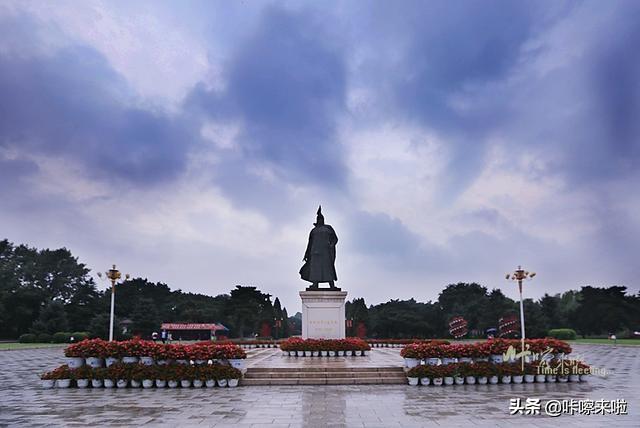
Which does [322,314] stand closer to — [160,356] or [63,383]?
[160,356]

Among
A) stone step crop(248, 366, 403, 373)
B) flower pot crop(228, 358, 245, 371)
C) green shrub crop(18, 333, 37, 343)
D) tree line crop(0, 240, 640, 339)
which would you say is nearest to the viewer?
flower pot crop(228, 358, 245, 371)

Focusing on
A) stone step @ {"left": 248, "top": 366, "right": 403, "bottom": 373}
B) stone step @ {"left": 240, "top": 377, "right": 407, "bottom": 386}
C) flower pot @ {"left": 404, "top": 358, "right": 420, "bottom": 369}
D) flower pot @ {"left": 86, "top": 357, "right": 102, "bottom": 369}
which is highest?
flower pot @ {"left": 86, "top": 357, "right": 102, "bottom": 369}

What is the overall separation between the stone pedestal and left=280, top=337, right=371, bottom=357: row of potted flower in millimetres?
1701

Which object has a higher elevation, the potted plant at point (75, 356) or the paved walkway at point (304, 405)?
the potted plant at point (75, 356)

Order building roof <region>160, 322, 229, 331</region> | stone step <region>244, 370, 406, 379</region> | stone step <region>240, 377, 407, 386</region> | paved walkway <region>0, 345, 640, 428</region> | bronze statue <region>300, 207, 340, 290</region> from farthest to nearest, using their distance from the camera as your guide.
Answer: building roof <region>160, 322, 229, 331</region>, bronze statue <region>300, 207, 340, 290</region>, stone step <region>244, 370, 406, 379</region>, stone step <region>240, 377, 407, 386</region>, paved walkway <region>0, 345, 640, 428</region>

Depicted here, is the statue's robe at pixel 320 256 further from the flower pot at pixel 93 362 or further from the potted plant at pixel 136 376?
the flower pot at pixel 93 362

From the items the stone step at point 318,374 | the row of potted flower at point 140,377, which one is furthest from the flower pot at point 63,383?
the stone step at point 318,374

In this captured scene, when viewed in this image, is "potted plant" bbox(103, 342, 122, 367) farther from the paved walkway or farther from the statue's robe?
the statue's robe

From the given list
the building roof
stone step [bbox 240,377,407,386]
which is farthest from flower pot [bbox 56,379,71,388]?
the building roof

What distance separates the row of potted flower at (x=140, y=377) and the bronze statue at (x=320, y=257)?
10.8 metres

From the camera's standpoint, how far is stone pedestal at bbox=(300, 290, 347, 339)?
2283 centimetres

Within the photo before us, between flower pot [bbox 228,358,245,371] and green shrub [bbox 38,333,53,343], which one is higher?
flower pot [bbox 228,358,245,371]

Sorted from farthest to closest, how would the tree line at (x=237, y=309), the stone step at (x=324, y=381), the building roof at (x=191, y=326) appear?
the building roof at (x=191, y=326) < the tree line at (x=237, y=309) < the stone step at (x=324, y=381)

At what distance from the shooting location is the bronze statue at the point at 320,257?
947 inches
